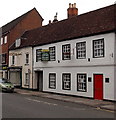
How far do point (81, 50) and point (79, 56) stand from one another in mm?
614

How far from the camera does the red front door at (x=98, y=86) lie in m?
19.5

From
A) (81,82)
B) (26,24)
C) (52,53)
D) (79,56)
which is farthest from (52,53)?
(26,24)

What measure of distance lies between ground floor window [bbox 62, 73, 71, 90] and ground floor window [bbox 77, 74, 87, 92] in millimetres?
1355

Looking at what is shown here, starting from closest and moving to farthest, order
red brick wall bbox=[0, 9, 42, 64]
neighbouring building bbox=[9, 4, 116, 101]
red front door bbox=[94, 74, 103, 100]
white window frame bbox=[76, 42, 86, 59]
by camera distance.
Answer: neighbouring building bbox=[9, 4, 116, 101] < red front door bbox=[94, 74, 103, 100] < white window frame bbox=[76, 42, 86, 59] < red brick wall bbox=[0, 9, 42, 64]

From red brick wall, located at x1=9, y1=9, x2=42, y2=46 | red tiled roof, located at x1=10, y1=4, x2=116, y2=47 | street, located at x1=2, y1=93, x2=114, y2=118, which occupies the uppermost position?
red brick wall, located at x1=9, y1=9, x2=42, y2=46

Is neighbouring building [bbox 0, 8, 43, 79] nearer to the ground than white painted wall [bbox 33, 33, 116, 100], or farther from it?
farther from it

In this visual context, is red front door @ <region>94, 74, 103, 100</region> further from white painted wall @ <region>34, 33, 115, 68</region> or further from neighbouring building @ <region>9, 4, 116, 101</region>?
white painted wall @ <region>34, 33, 115, 68</region>

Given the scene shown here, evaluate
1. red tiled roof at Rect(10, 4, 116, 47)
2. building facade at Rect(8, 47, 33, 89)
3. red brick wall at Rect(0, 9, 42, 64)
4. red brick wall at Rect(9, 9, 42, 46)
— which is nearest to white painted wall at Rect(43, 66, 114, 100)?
red tiled roof at Rect(10, 4, 116, 47)

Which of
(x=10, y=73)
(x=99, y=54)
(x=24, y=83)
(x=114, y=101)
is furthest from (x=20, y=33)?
(x=114, y=101)

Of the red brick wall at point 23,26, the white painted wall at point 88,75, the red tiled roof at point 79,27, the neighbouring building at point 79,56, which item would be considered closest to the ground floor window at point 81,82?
the neighbouring building at point 79,56

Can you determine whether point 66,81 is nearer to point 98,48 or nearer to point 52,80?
point 52,80

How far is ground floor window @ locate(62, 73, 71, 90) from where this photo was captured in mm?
23094

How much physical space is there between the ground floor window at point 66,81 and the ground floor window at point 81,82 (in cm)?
136

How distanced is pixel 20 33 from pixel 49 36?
11095 millimetres
